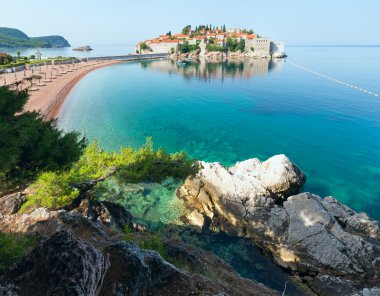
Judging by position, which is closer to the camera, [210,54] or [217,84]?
[217,84]

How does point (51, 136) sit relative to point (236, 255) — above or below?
above

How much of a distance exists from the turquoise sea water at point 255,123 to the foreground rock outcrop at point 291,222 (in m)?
6.56

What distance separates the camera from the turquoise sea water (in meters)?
34.4

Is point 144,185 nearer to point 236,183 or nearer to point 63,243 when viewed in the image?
point 236,183

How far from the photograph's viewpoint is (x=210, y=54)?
186625 mm

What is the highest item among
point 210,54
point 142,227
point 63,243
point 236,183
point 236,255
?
point 210,54

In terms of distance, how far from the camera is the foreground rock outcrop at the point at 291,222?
1730cm

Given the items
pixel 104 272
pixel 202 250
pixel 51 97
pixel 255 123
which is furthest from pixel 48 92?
pixel 104 272

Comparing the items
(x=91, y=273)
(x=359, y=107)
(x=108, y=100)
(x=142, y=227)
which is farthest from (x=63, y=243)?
(x=359, y=107)

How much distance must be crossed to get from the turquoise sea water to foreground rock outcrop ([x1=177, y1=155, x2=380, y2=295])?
21.5ft

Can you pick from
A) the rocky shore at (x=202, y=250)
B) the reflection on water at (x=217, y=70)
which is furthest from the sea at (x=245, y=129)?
the reflection on water at (x=217, y=70)

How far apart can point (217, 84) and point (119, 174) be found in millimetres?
69134

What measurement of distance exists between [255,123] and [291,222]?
32.6 m

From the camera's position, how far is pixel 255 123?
5103cm
